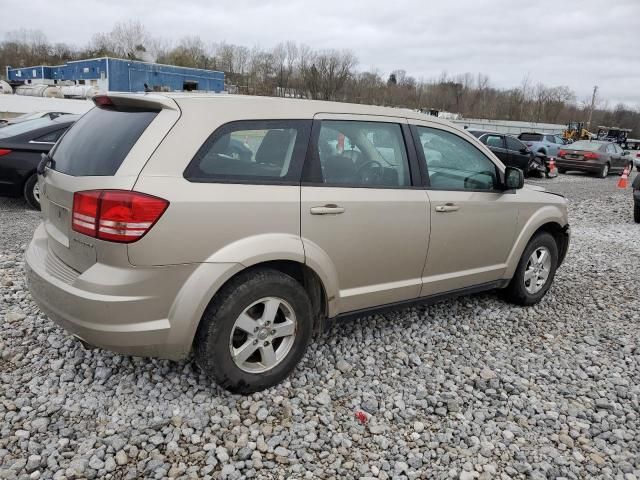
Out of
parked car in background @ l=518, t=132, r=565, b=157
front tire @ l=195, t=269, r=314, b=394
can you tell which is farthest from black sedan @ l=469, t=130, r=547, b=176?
front tire @ l=195, t=269, r=314, b=394

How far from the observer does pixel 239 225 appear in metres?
2.79

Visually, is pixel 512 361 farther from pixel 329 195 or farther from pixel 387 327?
pixel 329 195

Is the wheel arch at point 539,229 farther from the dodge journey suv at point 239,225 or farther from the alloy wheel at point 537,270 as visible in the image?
the dodge journey suv at point 239,225

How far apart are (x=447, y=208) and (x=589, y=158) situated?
19057mm

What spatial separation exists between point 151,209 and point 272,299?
908 millimetres

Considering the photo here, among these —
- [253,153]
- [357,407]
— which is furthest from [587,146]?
[253,153]

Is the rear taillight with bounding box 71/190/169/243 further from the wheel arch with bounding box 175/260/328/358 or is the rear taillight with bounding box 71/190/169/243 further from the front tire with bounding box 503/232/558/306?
the front tire with bounding box 503/232/558/306

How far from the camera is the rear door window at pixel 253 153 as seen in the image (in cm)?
→ 279

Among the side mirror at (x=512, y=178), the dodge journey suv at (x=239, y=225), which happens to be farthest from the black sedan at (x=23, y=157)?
the side mirror at (x=512, y=178)

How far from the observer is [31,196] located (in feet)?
26.0

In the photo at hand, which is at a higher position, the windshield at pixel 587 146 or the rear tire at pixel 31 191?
the windshield at pixel 587 146

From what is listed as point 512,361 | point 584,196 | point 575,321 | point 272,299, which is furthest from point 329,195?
Answer: point 584,196

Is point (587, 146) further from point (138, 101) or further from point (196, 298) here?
point (196, 298)

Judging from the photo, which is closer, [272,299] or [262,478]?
[262,478]
